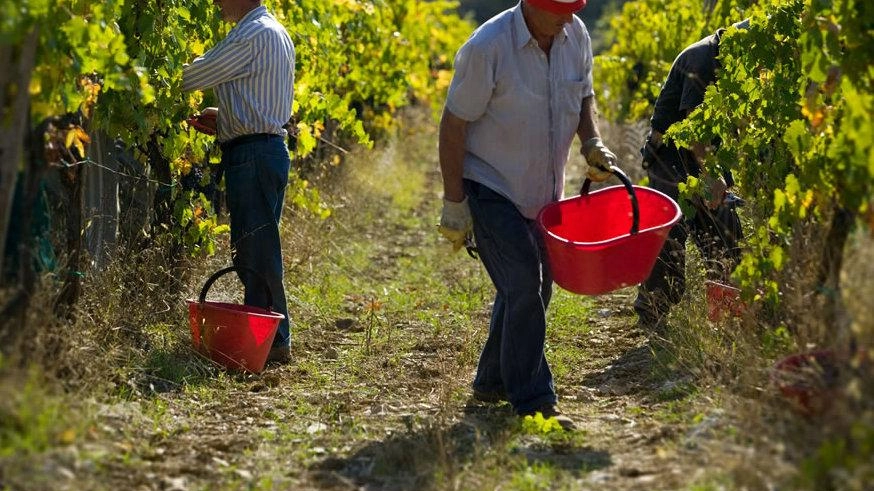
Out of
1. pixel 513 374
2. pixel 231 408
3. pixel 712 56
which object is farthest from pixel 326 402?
pixel 712 56

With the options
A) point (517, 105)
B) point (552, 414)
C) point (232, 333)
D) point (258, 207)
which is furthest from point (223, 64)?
point (552, 414)

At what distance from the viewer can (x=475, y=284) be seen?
876 centimetres

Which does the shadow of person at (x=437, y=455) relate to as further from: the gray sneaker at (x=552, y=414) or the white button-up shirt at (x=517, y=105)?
the white button-up shirt at (x=517, y=105)

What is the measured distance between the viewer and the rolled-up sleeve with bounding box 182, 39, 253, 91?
6.32 meters

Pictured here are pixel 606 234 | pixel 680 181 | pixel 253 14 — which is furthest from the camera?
pixel 680 181

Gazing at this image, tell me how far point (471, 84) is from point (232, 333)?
1.70 m

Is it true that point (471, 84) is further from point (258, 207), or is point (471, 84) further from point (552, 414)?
point (258, 207)

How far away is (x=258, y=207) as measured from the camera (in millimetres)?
6504

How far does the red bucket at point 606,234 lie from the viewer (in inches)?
202

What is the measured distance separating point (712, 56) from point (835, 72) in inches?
69.0

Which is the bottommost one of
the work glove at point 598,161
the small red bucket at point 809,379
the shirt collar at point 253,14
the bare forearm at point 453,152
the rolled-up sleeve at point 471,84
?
the small red bucket at point 809,379

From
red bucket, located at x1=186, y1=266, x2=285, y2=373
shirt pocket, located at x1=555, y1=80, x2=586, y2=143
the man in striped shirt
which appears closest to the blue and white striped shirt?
the man in striped shirt

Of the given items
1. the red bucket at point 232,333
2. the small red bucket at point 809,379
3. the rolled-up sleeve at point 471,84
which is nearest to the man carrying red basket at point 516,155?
the rolled-up sleeve at point 471,84

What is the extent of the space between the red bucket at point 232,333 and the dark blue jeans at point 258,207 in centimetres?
19
